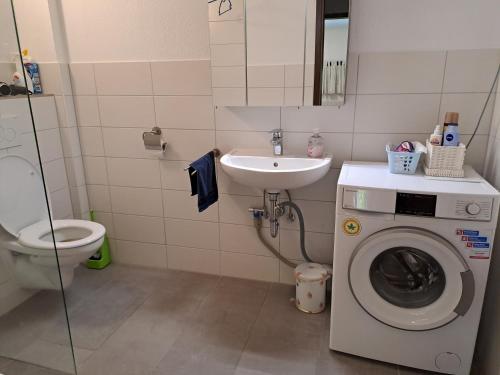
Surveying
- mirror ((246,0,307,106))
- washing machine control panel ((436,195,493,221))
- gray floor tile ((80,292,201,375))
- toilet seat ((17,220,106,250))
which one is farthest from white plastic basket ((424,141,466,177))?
toilet seat ((17,220,106,250))

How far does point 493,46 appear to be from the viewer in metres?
1.75

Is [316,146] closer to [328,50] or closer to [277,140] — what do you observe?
[277,140]

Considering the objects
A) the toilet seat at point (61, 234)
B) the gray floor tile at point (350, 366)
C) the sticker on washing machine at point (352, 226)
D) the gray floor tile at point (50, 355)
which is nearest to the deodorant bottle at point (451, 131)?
the sticker on washing machine at point (352, 226)

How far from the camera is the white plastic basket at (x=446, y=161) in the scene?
5.46 ft

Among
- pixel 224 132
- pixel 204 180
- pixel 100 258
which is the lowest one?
pixel 100 258

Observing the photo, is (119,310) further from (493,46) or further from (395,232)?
(493,46)

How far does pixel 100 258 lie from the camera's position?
2604mm

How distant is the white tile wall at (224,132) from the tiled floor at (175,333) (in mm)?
268

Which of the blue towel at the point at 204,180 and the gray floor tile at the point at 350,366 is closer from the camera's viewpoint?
the gray floor tile at the point at 350,366

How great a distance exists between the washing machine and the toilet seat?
4.24 ft

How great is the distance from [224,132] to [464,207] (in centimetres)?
129

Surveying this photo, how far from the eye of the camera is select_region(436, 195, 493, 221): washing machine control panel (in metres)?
1.45

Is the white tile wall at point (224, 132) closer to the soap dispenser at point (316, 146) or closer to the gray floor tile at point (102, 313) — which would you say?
the soap dispenser at point (316, 146)

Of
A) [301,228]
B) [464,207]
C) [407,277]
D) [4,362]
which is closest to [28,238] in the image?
[4,362]
